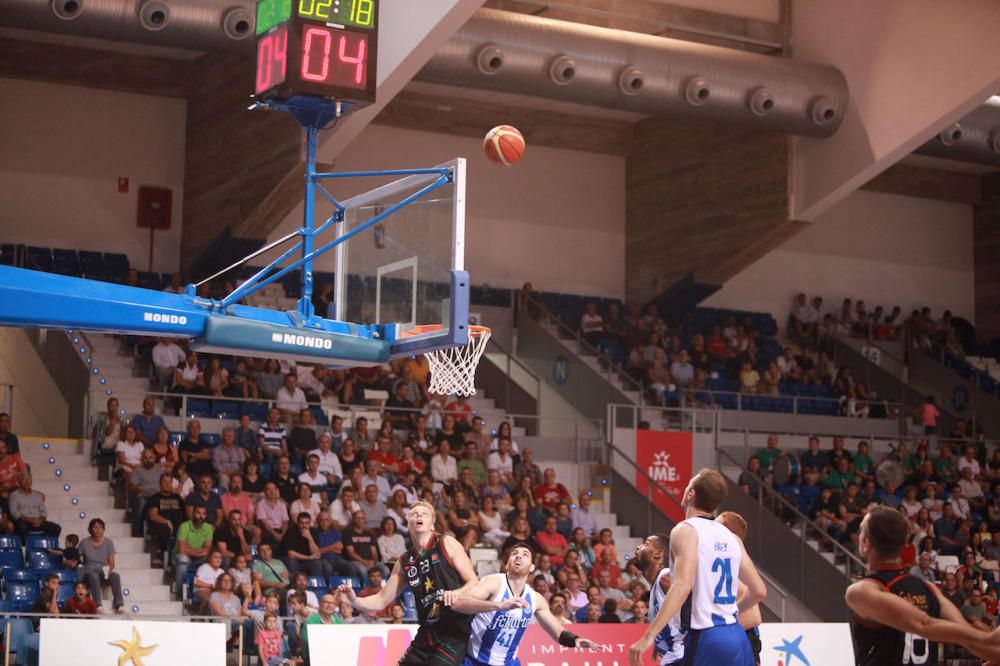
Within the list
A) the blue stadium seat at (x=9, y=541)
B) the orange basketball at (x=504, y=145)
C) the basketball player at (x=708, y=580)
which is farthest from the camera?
the blue stadium seat at (x=9, y=541)

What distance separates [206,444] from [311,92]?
824 cm

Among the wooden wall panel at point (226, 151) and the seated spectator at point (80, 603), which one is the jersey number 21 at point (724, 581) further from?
the wooden wall panel at point (226, 151)

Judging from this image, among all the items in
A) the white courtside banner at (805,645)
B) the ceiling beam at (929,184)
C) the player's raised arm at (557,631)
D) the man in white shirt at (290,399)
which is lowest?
the white courtside banner at (805,645)

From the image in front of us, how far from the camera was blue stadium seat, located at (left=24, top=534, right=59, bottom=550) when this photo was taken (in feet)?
47.1

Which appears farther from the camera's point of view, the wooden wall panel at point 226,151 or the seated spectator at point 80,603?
the wooden wall panel at point 226,151

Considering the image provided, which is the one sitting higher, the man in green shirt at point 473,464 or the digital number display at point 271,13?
the digital number display at point 271,13

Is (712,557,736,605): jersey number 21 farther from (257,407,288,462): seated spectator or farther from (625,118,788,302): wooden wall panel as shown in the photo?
(625,118,788,302): wooden wall panel

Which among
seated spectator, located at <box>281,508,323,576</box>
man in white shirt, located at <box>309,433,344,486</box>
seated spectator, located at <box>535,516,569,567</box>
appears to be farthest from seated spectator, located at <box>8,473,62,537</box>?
seated spectator, located at <box>535,516,569,567</box>

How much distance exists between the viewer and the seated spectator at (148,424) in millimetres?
16453

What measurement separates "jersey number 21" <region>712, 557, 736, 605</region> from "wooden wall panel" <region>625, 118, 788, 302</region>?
51.5ft

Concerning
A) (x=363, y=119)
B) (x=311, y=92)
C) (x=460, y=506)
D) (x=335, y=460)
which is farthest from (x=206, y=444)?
(x=311, y=92)

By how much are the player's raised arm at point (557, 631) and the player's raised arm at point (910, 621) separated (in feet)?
9.96

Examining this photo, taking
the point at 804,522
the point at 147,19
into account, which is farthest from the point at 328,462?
the point at 804,522

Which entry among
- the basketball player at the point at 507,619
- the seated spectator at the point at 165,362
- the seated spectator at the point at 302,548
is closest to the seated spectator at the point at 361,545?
the seated spectator at the point at 302,548
